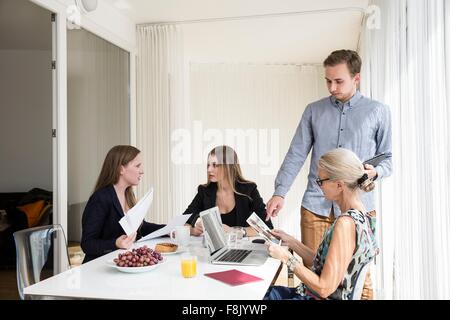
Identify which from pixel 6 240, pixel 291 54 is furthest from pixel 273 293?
pixel 291 54

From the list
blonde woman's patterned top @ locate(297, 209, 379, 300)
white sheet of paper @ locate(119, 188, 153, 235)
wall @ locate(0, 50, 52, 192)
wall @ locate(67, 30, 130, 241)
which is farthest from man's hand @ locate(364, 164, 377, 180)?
wall @ locate(67, 30, 130, 241)

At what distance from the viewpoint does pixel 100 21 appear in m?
4.32

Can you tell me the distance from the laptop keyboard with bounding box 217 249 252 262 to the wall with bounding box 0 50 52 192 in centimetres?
204

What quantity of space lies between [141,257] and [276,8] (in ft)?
11.5

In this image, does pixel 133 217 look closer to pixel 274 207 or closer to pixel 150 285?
pixel 150 285

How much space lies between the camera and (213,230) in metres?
2.04

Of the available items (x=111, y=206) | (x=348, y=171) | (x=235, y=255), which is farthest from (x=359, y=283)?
(x=111, y=206)

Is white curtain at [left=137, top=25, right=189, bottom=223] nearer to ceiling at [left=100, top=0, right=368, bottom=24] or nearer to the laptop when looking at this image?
ceiling at [left=100, top=0, right=368, bottom=24]

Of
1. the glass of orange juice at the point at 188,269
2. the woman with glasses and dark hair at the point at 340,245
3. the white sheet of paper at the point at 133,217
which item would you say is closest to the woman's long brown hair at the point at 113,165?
the white sheet of paper at the point at 133,217

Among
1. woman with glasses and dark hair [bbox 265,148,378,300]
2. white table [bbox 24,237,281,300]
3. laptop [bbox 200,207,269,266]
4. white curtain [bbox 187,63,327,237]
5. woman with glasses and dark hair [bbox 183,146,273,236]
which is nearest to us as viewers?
white table [bbox 24,237,281,300]

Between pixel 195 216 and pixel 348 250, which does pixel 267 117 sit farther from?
pixel 348 250

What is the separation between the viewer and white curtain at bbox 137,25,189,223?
16.5 feet

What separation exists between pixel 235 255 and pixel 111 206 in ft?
2.84

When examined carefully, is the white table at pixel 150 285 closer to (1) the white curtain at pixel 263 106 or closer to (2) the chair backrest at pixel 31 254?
(2) the chair backrest at pixel 31 254
